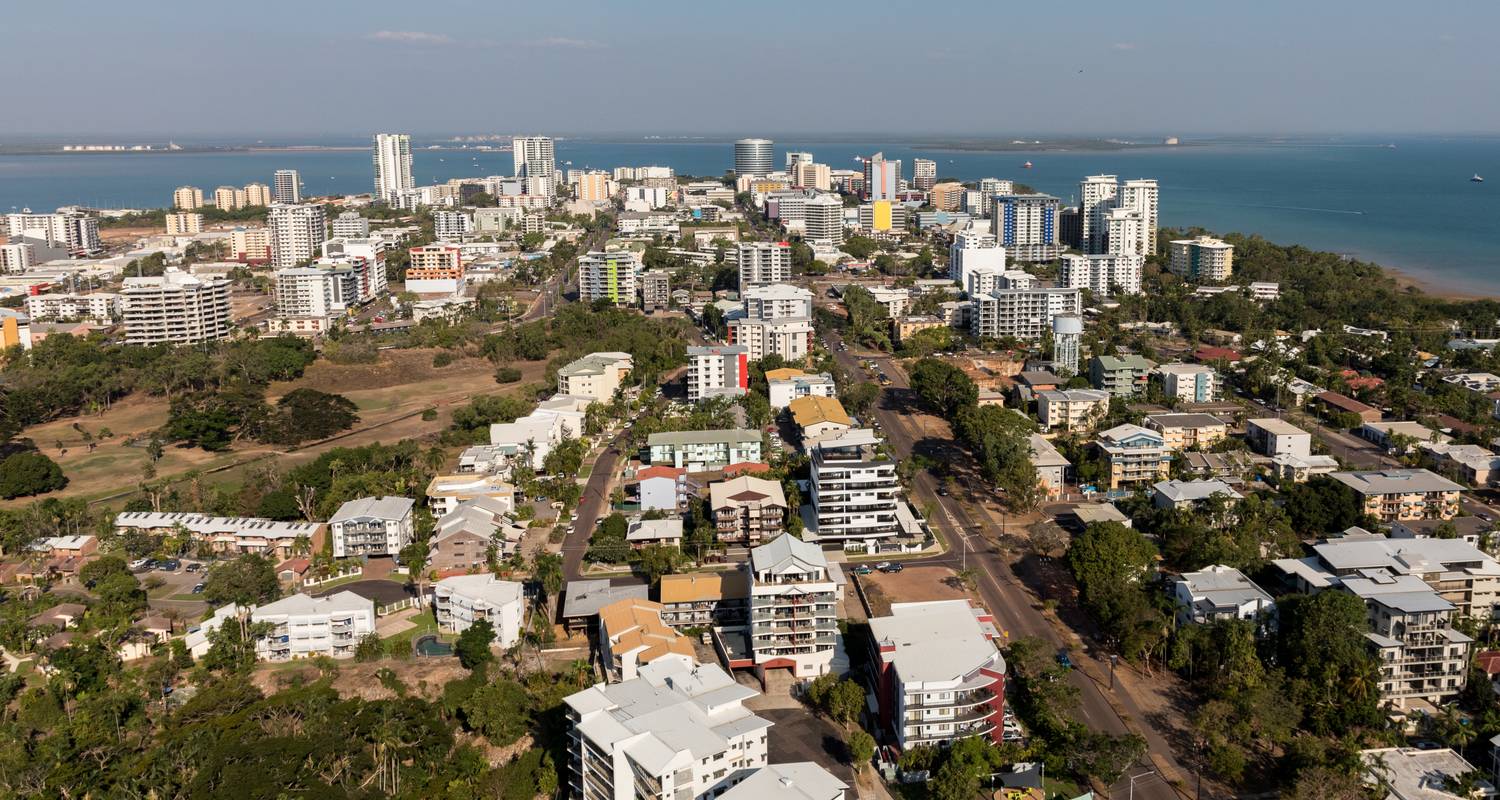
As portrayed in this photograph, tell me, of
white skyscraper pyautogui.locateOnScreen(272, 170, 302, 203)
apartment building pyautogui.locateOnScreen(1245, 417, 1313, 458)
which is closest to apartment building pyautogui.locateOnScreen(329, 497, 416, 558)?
Answer: apartment building pyautogui.locateOnScreen(1245, 417, 1313, 458)

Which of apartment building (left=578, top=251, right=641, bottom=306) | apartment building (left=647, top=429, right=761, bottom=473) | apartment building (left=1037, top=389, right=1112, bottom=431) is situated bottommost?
apartment building (left=647, top=429, right=761, bottom=473)

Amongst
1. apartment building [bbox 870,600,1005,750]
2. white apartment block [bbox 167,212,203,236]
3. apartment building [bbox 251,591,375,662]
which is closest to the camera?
apartment building [bbox 870,600,1005,750]

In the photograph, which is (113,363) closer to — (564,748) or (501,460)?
(501,460)

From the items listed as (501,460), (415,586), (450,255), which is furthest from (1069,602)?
(450,255)

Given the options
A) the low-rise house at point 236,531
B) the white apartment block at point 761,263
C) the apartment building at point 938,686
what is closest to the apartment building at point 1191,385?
the apartment building at point 938,686

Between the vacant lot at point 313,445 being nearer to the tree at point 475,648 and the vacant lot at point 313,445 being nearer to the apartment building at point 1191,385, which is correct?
the tree at point 475,648

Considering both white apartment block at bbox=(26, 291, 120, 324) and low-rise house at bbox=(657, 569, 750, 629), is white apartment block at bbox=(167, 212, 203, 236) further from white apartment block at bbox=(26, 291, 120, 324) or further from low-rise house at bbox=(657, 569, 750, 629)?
low-rise house at bbox=(657, 569, 750, 629)

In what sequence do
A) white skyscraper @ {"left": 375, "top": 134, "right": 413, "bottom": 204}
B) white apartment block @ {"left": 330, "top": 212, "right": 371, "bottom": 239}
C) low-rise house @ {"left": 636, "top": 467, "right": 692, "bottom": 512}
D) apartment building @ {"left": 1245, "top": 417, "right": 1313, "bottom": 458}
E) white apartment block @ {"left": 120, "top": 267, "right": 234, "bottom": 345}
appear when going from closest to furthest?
low-rise house @ {"left": 636, "top": 467, "right": 692, "bottom": 512} → apartment building @ {"left": 1245, "top": 417, "right": 1313, "bottom": 458} → white apartment block @ {"left": 120, "top": 267, "right": 234, "bottom": 345} → white apartment block @ {"left": 330, "top": 212, "right": 371, "bottom": 239} → white skyscraper @ {"left": 375, "top": 134, "right": 413, "bottom": 204}
